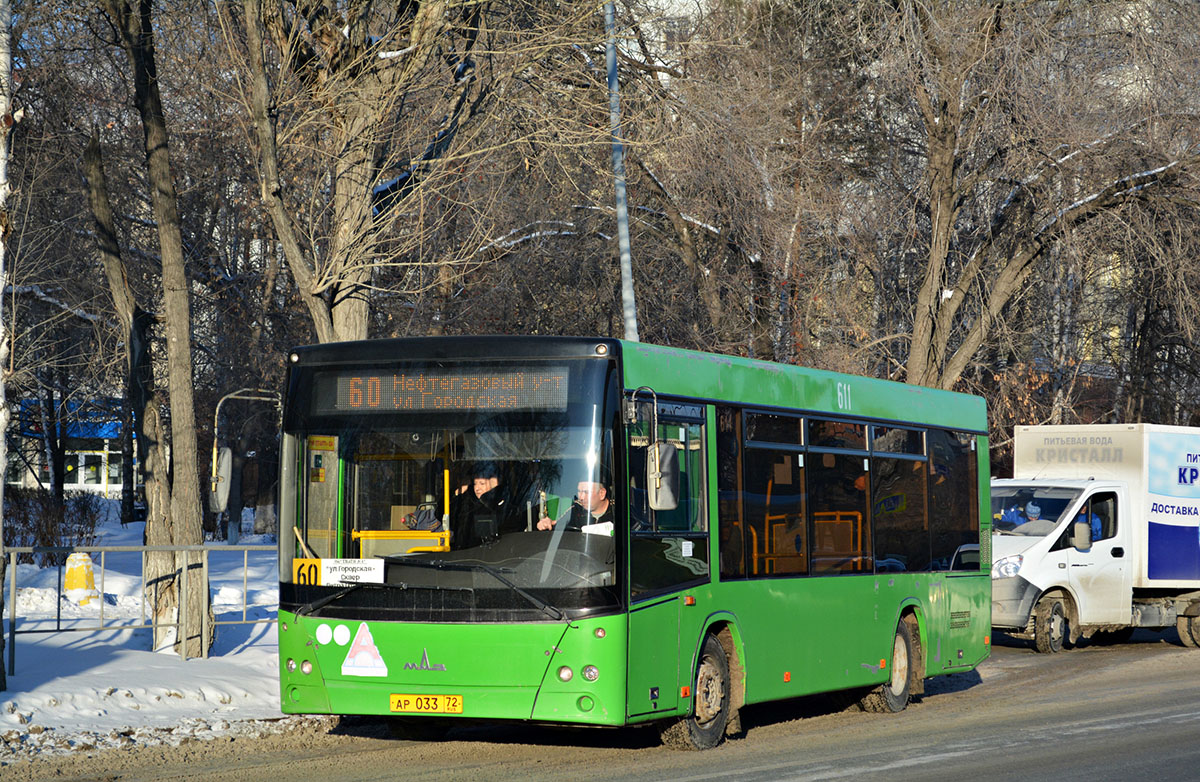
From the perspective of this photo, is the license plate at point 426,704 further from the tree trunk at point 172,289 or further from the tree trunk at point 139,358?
the tree trunk at point 139,358

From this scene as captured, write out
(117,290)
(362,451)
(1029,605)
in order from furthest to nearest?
(1029,605), (117,290), (362,451)

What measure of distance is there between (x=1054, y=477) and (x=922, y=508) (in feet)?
25.1

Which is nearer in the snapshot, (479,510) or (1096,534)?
(479,510)

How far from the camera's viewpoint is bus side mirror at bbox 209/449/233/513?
1002cm

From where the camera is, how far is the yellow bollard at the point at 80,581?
1625cm

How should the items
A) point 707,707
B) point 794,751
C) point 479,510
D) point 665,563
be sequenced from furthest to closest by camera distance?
point 794,751, point 707,707, point 665,563, point 479,510

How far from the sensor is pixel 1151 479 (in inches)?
747

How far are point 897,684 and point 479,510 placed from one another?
5298 mm

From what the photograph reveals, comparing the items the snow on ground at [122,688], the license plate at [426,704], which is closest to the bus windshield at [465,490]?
the license plate at [426,704]

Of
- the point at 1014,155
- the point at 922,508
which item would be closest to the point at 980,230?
the point at 1014,155

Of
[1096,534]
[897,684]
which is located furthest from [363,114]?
[1096,534]

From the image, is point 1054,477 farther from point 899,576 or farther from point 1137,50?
point 899,576

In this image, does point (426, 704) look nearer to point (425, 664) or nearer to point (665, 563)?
point (425, 664)

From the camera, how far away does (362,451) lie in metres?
9.20
